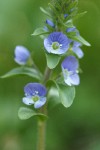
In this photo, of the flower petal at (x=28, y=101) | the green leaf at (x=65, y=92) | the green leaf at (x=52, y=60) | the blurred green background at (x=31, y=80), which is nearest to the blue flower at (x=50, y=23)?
the green leaf at (x=52, y=60)

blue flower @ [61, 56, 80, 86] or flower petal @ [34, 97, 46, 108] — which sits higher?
blue flower @ [61, 56, 80, 86]

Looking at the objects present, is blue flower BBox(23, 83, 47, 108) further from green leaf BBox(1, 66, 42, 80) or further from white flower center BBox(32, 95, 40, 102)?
green leaf BBox(1, 66, 42, 80)

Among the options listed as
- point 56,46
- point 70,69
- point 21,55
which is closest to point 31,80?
point 21,55

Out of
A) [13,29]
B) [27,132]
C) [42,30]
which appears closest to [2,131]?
[27,132]

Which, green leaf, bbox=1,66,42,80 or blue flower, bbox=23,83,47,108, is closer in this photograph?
blue flower, bbox=23,83,47,108

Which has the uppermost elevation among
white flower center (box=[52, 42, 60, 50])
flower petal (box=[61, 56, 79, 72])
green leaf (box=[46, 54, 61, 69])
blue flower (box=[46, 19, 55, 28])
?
blue flower (box=[46, 19, 55, 28])

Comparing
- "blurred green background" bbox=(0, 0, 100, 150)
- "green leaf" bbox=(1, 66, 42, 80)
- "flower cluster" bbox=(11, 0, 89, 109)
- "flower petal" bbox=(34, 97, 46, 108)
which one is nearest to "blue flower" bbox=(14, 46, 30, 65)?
"green leaf" bbox=(1, 66, 42, 80)
